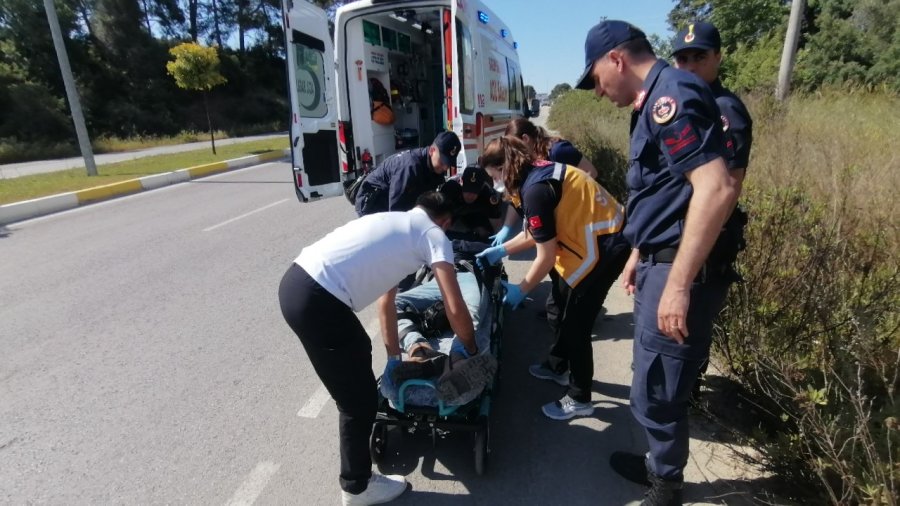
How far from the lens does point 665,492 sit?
193 centimetres

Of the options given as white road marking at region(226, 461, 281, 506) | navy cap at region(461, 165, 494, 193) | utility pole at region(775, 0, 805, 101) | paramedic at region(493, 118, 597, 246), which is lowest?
white road marking at region(226, 461, 281, 506)

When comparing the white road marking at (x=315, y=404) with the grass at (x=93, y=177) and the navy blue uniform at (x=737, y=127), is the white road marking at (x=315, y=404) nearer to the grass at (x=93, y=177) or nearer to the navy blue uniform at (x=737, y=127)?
the navy blue uniform at (x=737, y=127)

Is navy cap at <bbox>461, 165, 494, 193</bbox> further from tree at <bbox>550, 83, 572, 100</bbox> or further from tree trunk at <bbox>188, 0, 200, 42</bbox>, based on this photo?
tree trunk at <bbox>188, 0, 200, 42</bbox>

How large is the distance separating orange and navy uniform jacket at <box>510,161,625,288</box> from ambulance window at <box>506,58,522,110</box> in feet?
20.3

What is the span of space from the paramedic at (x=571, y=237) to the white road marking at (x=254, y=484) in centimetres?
147

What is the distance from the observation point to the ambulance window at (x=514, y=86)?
28.0 ft

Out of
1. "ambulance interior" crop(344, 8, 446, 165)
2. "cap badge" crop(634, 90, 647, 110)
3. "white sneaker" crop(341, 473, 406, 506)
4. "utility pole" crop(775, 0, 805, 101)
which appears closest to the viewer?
"cap badge" crop(634, 90, 647, 110)

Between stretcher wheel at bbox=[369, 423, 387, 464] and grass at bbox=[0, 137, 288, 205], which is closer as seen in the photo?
stretcher wheel at bbox=[369, 423, 387, 464]

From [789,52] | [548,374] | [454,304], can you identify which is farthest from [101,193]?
[789,52]

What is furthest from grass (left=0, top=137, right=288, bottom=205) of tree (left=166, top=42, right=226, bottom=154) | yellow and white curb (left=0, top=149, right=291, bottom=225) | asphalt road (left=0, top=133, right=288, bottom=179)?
tree (left=166, top=42, right=226, bottom=154)

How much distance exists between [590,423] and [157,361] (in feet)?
9.63

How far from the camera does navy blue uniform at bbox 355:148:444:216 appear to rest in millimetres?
3635

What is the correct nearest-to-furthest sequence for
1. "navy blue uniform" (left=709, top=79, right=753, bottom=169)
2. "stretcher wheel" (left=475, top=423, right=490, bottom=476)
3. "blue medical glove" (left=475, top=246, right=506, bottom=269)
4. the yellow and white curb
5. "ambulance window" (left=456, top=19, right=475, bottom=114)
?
"navy blue uniform" (left=709, top=79, right=753, bottom=169), "stretcher wheel" (left=475, top=423, right=490, bottom=476), "blue medical glove" (left=475, top=246, right=506, bottom=269), "ambulance window" (left=456, top=19, right=475, bottom=114), the yellow and white curb

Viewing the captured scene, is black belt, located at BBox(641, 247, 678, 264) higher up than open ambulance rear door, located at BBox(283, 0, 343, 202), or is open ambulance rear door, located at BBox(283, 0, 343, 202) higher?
open ambulance rear door, located at BBox(283, 0, 343, 202)
